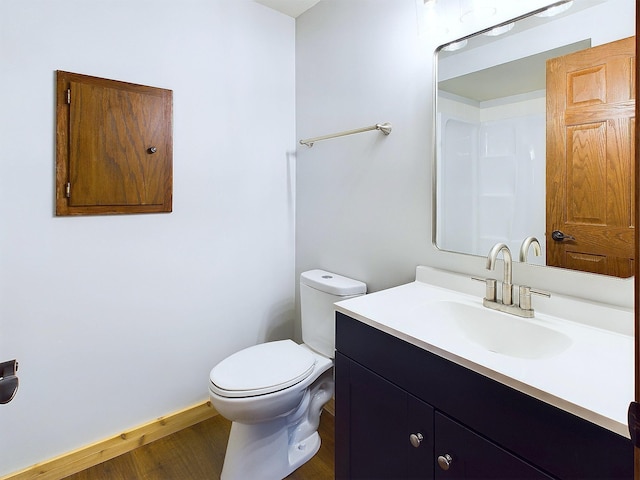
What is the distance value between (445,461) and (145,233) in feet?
5.03

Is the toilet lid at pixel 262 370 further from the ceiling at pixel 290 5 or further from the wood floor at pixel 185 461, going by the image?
the ceiling at pixel 290 5

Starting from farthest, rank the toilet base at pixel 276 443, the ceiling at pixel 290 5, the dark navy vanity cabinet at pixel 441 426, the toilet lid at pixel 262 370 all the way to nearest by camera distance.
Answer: the ceiling at pixel 290 5, the toilet base at pixel 276 443, the toilet lid at pixel 262 370, the dark navy vanity cabinet at pixel 441 426

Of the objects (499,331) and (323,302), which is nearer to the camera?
(499,331)

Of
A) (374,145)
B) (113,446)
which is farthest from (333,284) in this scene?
(113,446)

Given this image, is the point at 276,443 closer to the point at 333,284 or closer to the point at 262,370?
the point at 262,370

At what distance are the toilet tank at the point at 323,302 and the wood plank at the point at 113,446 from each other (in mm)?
A: 727

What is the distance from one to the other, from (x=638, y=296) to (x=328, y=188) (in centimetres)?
164

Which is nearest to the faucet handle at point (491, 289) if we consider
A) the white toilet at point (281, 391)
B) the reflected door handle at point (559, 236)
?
the reflected door handle at point (559, 236)

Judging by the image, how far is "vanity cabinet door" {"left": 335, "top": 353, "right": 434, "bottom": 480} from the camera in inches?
37.5

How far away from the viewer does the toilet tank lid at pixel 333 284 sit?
5.49ft

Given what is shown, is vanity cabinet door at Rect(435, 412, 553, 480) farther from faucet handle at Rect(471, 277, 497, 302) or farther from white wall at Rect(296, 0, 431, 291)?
white wall at Rect(296, 0, 431, 291)

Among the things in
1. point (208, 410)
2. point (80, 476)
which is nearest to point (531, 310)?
point (208, 410)

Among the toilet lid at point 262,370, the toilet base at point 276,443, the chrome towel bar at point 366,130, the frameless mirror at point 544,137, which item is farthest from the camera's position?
the chrome towel bar at point 366,130

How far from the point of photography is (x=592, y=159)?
1017 mm
